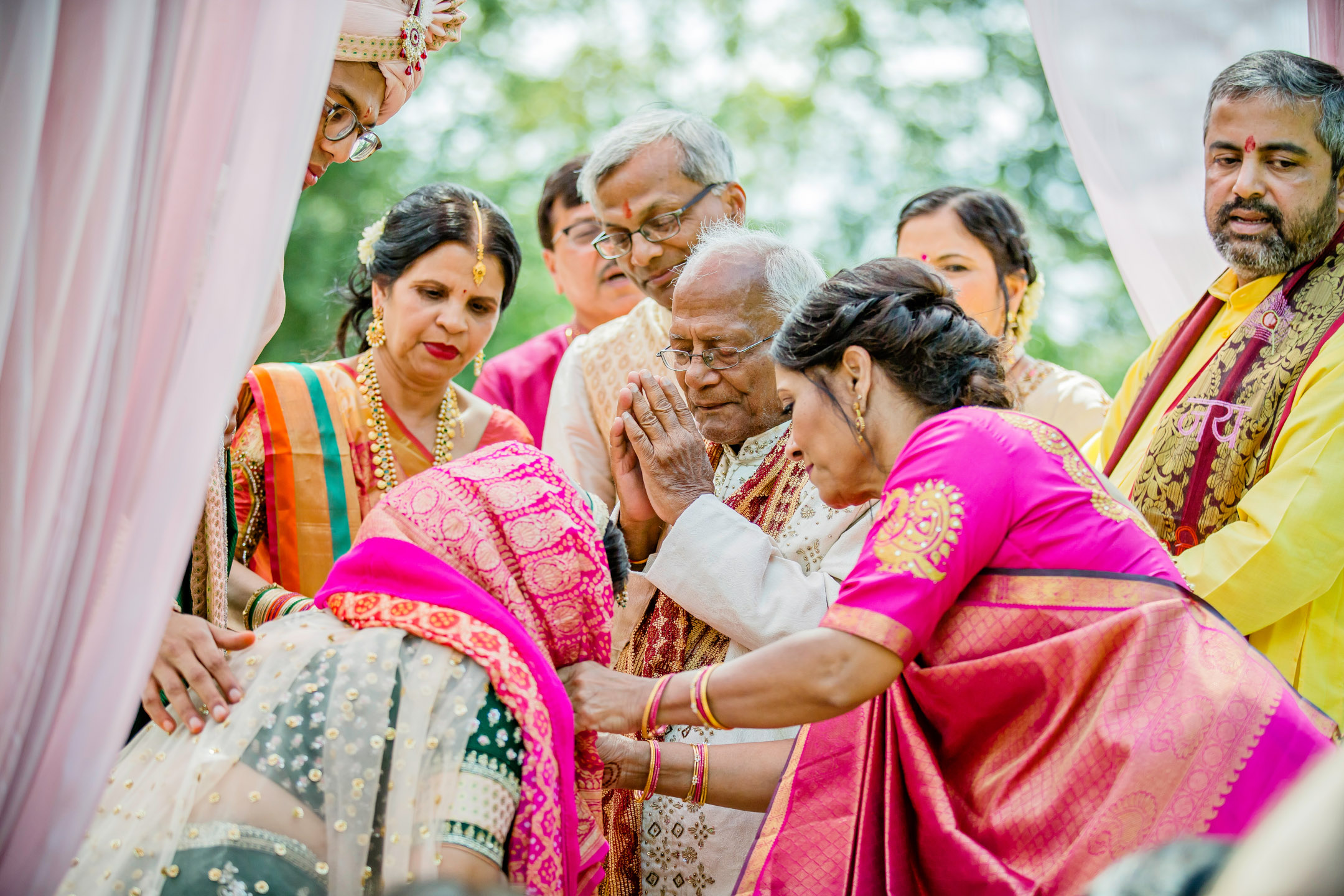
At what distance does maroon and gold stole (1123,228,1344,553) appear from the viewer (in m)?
2.78

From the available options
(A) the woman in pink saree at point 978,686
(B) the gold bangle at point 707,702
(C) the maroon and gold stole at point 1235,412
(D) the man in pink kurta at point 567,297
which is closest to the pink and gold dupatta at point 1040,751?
(A) the woman in pink saree at point 978,686

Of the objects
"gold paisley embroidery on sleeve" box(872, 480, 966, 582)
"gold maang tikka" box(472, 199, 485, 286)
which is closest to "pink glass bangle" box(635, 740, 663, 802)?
"gold paisley embroidery on sleeve" box(872, 480, 966, 582)

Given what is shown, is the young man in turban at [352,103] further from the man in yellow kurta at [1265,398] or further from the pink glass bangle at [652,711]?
the man in yellow kurta at [1265,398]

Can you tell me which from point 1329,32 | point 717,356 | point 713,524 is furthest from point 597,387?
point 1329,32

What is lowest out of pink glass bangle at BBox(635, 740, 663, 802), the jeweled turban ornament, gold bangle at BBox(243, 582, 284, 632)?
pink glass bangle at BBox(635, 740, 663, 802)

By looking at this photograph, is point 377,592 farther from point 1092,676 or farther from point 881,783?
point 1092,676

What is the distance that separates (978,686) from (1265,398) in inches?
51.3

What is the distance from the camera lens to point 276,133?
1.64m

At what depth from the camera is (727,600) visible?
256 centimetres

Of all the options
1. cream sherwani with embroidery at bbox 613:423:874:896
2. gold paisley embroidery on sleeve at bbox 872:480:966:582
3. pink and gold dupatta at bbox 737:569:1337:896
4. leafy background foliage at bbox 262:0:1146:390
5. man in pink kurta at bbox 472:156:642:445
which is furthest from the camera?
leafy background foliage at bbox 262:0:1146:390

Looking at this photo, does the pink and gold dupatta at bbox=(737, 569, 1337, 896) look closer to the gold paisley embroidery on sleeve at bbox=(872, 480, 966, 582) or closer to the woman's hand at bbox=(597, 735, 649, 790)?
the gold paisley embroidery on sleeve at bbox=(872, 480, 966, 582)

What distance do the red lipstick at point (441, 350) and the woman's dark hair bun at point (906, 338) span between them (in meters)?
1.43

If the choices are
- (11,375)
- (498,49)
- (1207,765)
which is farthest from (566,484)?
(498,49)

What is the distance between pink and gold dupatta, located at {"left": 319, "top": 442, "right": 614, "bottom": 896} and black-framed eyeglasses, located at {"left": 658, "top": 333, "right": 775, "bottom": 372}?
88cm
